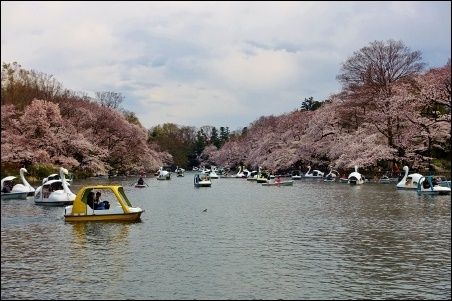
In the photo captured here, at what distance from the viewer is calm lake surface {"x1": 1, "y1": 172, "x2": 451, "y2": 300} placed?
1408 cm

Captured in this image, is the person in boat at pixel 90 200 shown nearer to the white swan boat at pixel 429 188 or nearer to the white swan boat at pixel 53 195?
the white swan boat at pixel 53 195

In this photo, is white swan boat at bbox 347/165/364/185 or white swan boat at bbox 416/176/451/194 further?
white swan boat at bbox 347/165/364/185

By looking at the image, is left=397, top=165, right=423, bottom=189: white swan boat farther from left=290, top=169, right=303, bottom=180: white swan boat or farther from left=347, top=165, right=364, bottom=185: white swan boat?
left=290, top=169, right=303, bottom=180: white swan boat

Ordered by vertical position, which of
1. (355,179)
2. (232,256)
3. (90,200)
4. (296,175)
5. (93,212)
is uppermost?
(296,175)

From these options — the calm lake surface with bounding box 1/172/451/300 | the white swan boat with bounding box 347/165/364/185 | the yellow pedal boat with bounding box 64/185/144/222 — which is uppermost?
the white swan boat with bounding box 347/165/364/185

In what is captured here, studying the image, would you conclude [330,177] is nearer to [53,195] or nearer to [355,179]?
[355,179]

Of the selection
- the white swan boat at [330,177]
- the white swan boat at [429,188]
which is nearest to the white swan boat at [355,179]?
the white swan boat at [330,177]

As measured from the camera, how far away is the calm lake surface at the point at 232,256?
14077 millimetres

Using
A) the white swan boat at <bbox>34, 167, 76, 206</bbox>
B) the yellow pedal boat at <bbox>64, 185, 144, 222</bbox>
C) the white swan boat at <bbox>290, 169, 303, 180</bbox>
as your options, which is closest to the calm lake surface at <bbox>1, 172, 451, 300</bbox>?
the yellow pedal boat at <bbox>64, 185, 144, 222</bbox>

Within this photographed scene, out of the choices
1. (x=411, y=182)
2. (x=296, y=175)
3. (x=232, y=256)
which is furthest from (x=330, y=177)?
(x=232, y=256)

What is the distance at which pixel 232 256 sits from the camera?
1861 cm

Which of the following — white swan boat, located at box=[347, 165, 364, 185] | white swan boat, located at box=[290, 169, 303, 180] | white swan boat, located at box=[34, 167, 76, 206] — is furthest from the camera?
white swan boat, located at box=[290, 169, 303, 180]

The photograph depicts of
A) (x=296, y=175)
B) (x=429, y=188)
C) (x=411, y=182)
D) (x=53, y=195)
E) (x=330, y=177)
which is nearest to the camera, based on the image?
(x=53, y=195)

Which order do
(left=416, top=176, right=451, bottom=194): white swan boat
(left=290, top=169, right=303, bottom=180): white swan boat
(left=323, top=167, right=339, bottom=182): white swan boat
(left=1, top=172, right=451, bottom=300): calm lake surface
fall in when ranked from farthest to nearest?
(left=290, top=169, right=303, bottom=180): white swan boat
(left=323, top=167, right=339, bottom=182): white swan boat
(left=416, top=176, right=451, bottom=194): white swan boat
(left=1, top=172, right=451, bottom=300): calm lake surface
